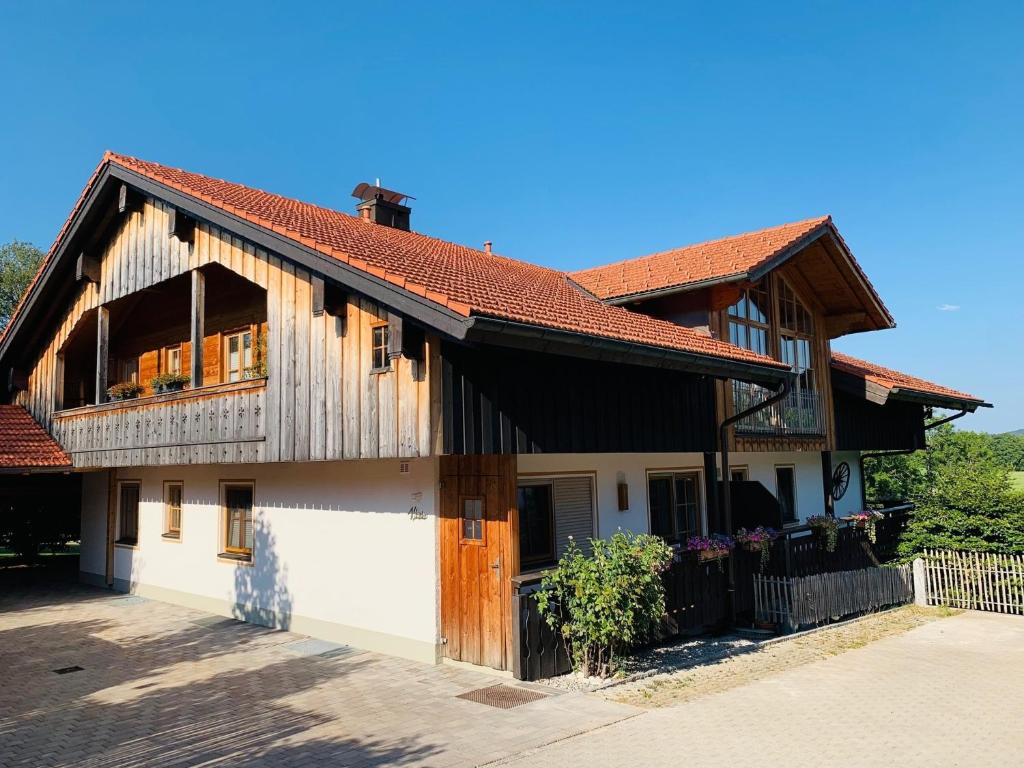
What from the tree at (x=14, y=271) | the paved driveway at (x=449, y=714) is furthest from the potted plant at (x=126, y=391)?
the tree at (x=14, y=271)

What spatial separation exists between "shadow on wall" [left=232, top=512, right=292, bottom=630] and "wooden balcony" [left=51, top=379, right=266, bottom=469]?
5.50 feet

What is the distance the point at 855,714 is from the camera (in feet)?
24.5

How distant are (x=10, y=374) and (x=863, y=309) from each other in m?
19.5

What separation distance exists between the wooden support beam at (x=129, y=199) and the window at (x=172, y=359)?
9.63 ft

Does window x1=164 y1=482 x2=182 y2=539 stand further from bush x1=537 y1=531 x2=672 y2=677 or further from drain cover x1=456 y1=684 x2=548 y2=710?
bush x1=537 y1=531 x2=672 y2=677

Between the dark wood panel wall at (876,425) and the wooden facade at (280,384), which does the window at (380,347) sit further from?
the dark wood panel wall at (876,425)

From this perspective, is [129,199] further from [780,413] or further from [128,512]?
[780,413]

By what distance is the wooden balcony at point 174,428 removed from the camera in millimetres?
10758

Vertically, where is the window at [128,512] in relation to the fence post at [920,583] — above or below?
above

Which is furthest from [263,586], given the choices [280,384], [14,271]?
[14,271]

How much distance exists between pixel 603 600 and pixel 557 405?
2.35 meters

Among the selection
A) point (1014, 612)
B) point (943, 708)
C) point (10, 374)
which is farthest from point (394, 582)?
point (10, 374)

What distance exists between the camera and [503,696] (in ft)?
26.4

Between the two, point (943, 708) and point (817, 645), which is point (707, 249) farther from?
point (943, 708)
